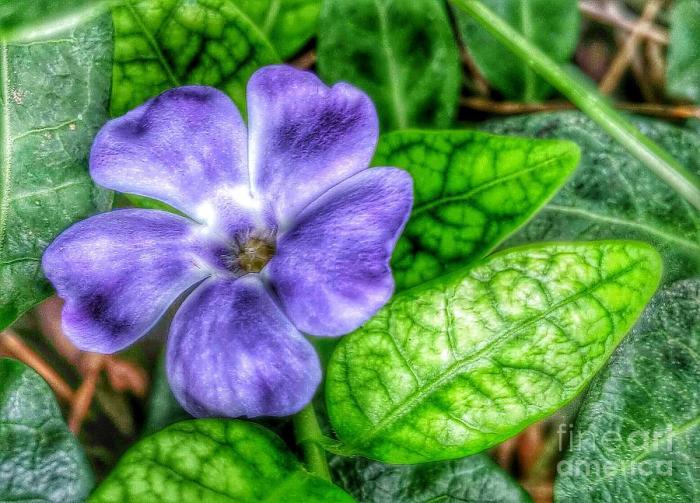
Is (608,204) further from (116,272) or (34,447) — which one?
(34,447)

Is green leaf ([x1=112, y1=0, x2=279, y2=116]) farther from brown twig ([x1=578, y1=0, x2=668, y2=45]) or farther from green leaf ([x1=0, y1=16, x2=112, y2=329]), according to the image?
brown twig ([x1=578, y1=0, x2=668, y2=45])

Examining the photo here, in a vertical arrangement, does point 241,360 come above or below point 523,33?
below

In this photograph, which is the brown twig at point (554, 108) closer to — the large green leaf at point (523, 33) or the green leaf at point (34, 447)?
the large green leaf at point (523, 33)

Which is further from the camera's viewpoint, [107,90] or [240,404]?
[107,90]

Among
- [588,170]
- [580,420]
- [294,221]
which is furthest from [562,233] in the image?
[294,221]

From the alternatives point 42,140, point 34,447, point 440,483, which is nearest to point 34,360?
point 34,447

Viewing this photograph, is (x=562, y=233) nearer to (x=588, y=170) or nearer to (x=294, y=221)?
(x=588, y=170)

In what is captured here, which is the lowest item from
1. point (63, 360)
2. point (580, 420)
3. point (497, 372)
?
point (63, 360)
